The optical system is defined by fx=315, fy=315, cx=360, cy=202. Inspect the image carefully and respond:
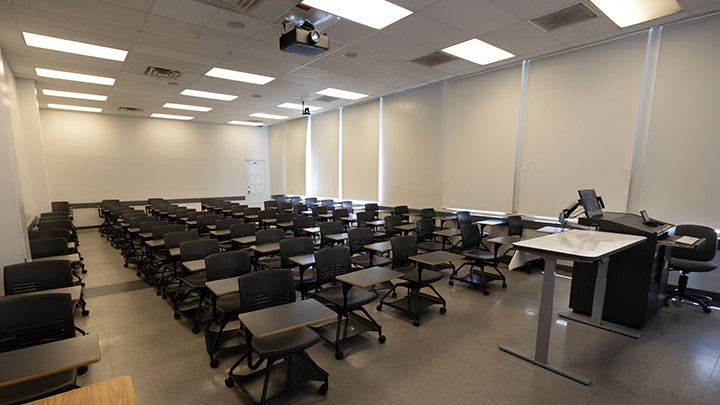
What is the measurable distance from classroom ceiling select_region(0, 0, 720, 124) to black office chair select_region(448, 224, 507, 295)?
2967 mm

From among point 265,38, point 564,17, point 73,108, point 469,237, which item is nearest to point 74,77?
point 73,108

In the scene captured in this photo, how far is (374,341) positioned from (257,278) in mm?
1456

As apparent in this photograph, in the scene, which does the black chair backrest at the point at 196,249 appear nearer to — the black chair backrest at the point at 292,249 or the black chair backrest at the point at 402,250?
the black chair backrest at the point at 292,249

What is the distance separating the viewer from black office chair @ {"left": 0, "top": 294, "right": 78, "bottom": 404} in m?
2.00

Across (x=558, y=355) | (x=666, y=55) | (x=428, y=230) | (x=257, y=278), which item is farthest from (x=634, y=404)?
(x=666, y=55)

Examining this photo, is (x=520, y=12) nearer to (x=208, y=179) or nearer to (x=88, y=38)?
(x=88, y=38)

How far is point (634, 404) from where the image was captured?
243 cm

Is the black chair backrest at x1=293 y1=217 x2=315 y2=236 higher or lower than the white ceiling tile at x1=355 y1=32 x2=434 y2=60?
lower

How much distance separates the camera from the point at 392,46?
4.97 m

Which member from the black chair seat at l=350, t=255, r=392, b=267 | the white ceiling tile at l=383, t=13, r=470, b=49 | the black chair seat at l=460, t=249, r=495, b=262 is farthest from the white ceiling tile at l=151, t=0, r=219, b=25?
the black chair seat at l=460, t=249, r=495, b=262

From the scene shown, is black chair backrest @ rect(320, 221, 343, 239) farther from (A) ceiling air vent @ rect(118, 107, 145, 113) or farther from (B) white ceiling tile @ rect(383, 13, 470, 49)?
Result: (A) ceiling air vent @ rect(118, 107, 145, 113)

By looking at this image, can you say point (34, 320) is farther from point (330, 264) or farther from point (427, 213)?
point (427, 213)

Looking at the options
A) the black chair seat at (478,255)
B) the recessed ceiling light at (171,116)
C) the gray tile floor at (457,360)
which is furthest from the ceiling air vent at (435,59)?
the recessed ceiling light at (171,116)

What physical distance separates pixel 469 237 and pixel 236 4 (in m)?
4.53
